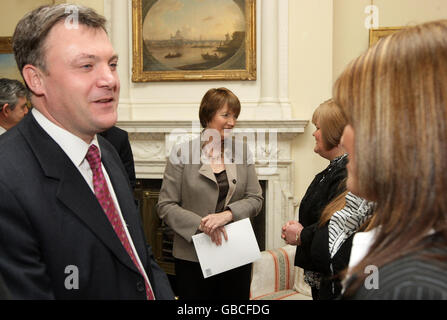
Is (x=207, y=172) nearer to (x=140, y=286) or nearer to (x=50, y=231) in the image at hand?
(x=140, y=286)

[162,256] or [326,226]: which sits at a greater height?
[326,226]

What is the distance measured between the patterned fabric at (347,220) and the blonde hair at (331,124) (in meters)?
0.46

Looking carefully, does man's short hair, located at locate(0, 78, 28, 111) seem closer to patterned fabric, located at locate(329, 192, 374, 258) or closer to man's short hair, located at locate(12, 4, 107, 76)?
man's short hair, located at locate(12, 4, 107, 76)

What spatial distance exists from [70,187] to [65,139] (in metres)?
0.17

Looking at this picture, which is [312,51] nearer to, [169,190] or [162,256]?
[169,190]

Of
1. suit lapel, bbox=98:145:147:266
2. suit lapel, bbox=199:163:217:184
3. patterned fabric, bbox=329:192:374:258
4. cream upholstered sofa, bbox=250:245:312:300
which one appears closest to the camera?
suit lapel, bbox=98:145:147:266

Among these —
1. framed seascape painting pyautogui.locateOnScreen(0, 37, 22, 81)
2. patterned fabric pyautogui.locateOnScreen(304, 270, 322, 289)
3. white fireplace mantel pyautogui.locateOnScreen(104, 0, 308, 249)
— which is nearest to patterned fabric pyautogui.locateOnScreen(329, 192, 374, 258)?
patterned fabric pyautogui.locateOnScreen(304, 270, 322, 289)

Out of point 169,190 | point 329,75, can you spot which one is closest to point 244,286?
point 169,190

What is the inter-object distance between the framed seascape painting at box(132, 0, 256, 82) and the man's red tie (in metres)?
3.61

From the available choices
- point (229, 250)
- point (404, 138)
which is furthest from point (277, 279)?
point (404, 138)

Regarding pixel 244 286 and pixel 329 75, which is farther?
pixel 329 75

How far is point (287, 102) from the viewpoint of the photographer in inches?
185

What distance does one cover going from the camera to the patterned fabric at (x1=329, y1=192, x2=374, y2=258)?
1.68 metres
